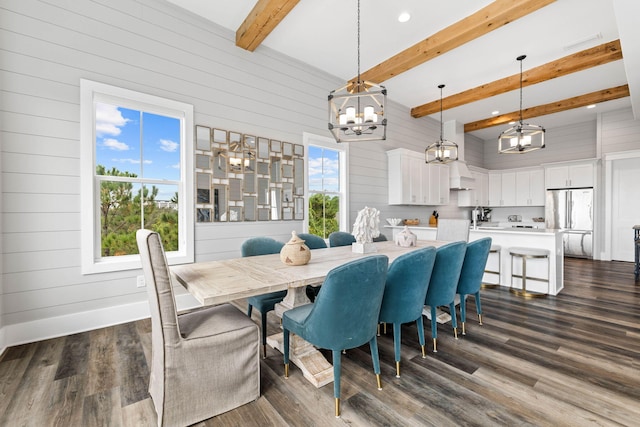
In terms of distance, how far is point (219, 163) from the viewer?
3.59 m

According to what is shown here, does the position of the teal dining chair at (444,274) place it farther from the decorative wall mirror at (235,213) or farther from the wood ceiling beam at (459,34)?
the decorative wall mirror at (235,213)

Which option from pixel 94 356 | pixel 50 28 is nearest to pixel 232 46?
pixel 50 28

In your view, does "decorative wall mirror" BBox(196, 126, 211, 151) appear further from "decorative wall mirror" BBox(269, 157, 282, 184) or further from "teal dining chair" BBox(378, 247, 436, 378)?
"teal dining chair" BBox(378, 247, 436, 378)

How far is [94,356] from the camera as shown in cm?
230

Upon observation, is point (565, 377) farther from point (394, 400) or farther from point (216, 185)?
point (216, 185)

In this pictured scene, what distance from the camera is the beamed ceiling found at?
314 centimetres

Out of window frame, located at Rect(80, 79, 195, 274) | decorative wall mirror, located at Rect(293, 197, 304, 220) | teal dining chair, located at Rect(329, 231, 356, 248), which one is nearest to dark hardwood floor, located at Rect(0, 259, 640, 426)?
window frame, located at Rect(80, 79, 195, 274)

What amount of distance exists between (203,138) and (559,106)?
6728 mm

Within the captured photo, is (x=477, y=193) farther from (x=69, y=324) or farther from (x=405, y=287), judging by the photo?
(x=69, y=324)

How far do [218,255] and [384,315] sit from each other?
92.8 inches

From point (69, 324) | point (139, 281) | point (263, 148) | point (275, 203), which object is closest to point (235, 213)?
point (275, 203)

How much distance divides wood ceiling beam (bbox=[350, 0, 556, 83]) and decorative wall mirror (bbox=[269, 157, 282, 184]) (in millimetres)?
1487

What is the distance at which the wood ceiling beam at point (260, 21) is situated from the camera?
9.69 feet

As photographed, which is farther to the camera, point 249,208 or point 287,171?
point 287,171
